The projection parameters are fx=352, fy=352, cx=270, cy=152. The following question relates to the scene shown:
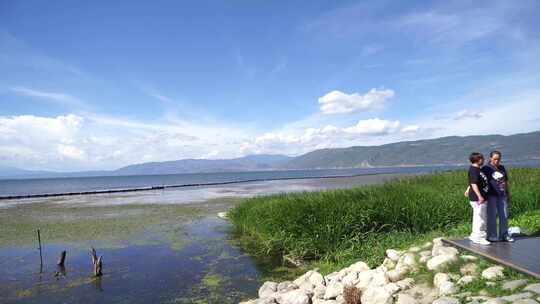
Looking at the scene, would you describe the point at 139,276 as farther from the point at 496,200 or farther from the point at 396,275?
the point at 496,200

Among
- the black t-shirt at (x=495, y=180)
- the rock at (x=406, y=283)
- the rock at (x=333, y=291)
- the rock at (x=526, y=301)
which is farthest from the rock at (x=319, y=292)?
the black t-shirt at (x=495, y=180)

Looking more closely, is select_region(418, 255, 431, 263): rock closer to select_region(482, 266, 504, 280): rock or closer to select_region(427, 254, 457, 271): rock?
select_region(427, 254, 457, 271): rock

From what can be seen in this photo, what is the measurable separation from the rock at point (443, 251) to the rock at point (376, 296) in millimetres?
1475

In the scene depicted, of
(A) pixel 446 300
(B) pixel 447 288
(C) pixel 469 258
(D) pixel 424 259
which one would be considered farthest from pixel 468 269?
(A) pixel 446 300

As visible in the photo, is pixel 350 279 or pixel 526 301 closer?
pixel 526 301

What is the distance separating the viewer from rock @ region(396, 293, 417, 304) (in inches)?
220

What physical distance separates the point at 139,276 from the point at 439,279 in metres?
8.58

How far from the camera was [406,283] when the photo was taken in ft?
20.6

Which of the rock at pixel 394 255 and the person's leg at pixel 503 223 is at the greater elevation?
the person's leg at pixel 503 223

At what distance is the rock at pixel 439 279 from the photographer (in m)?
5.80

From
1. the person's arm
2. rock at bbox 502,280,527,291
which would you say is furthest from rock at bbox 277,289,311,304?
the person's arm

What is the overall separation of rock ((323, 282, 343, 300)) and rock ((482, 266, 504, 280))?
2.67 m

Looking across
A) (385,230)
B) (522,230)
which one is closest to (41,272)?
(385,230)

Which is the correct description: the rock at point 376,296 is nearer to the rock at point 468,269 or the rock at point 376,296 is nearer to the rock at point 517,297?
the rock at point 468,269
